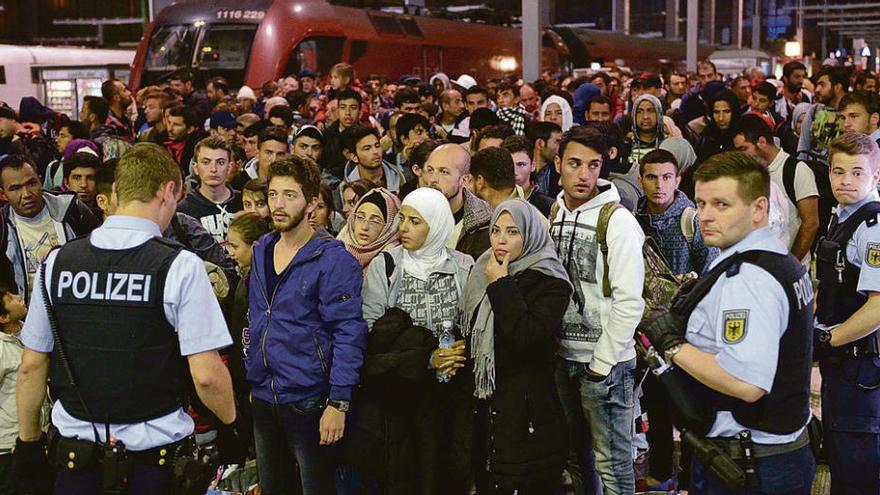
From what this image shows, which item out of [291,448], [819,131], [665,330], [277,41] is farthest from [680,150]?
[277,41]

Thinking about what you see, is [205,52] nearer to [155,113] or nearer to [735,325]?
[155,113]

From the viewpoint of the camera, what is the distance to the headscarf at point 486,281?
13.9ft

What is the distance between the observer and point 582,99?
35.6 ft

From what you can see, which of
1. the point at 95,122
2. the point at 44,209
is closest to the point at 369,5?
the point at 95,122

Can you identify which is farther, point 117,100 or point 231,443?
point 117,100

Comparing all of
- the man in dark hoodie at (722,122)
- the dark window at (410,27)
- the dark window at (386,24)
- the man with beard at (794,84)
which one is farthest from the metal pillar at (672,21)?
the man in dark hoodie at (722,122)

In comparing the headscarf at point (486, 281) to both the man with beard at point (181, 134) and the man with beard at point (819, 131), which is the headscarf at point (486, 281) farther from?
Result: the man with beard at point (181, 134)

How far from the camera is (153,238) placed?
338 cm

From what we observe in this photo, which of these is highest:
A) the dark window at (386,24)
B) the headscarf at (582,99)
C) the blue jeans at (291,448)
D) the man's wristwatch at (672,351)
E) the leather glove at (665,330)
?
the dark window at (386,24)

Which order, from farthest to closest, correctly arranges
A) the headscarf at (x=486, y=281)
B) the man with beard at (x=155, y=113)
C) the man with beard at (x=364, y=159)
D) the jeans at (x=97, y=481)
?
the man with beard at (x=155, y=113), the man with beard at (x=364, y=159), the headscarf at (x=486, y=281), the jeans at (x=97, y=481)

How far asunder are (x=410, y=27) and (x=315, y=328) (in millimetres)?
16018

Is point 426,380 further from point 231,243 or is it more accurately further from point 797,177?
point 797,177

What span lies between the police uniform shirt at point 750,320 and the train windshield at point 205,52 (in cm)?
1402

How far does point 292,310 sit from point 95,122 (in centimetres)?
634
